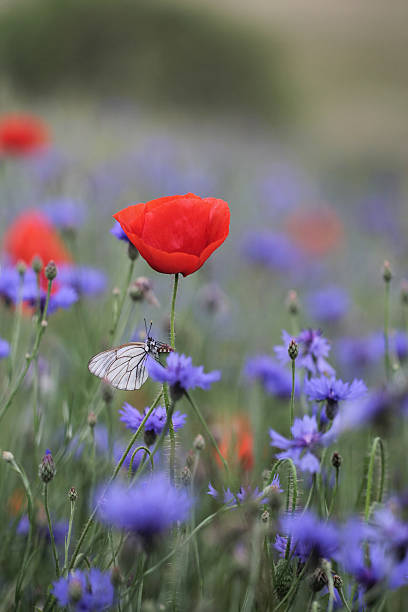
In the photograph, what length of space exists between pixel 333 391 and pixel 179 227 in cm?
18

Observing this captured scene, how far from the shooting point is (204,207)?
1.64 ft

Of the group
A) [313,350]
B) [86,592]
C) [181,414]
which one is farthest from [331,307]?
[86,592]

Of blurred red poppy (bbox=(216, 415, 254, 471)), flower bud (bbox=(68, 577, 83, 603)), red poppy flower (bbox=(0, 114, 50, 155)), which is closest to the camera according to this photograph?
flower bud (bbox=(68, 577, 83, 603))

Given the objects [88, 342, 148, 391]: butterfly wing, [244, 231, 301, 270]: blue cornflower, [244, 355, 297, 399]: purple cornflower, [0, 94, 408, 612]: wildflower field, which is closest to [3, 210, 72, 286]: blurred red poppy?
[0, 94, 408, 612]: wildflower field

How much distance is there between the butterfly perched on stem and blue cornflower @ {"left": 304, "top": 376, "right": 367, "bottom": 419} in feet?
0.42

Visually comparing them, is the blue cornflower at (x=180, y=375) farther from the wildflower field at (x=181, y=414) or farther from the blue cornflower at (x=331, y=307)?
the blue cornflower at (x=331, y=307)

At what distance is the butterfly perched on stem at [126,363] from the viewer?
49 cm

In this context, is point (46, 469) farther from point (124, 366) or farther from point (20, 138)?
point (20, 138)

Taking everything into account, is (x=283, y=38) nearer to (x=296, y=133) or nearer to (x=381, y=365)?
(x=296, y=133)

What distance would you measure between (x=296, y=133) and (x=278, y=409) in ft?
18.9

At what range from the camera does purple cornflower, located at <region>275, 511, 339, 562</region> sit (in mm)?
410

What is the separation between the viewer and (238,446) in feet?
2.57

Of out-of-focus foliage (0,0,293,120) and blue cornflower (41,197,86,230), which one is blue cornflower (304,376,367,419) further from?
out-of-focus foliage (0,0,293,120)

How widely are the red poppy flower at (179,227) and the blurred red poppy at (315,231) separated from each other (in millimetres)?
1924
